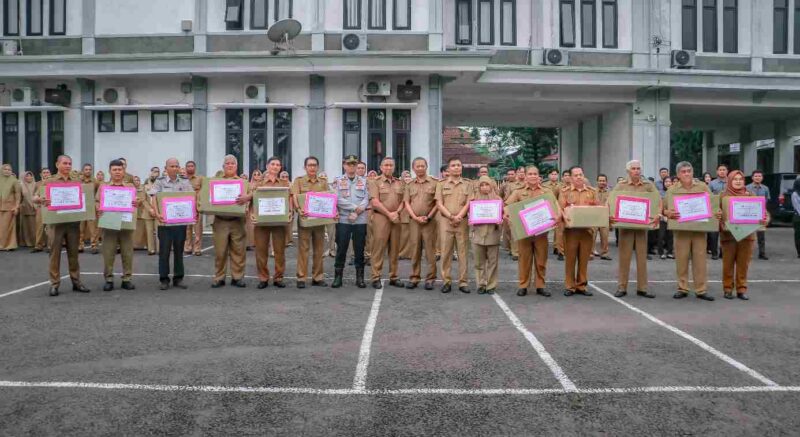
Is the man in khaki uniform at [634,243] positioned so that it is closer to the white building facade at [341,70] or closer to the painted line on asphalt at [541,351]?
the painted line on asphalt at [541,351]

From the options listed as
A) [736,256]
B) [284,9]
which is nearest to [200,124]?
[284,9]

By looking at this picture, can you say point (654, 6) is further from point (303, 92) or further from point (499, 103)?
point (303, 92)

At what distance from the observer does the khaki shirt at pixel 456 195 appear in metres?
9.91

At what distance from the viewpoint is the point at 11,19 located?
2023 cm

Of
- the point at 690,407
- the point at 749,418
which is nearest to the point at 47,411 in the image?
the point at 690,407

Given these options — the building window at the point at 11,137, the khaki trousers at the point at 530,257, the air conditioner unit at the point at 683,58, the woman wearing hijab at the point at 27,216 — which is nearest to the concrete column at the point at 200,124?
the woman wearing hijab at the point at 27,216

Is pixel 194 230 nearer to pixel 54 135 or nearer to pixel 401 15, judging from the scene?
pixel 54 135

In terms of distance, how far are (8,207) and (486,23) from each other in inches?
581

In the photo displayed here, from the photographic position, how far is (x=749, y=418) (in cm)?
452

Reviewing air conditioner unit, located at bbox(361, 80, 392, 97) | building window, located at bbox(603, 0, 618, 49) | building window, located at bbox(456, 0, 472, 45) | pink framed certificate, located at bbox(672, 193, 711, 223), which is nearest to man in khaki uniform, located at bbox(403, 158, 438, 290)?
pink framed certificate, located at bbox(672, 193, 711, 223)

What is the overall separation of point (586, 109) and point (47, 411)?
2170 centimetres

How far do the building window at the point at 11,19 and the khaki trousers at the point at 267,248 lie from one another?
1549cm

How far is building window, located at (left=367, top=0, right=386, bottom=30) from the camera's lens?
19.1m

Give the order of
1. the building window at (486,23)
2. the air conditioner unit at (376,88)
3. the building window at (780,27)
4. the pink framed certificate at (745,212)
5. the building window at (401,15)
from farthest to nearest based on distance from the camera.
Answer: the building window at (780,27)
the building window at (486,23)
the building window at (401,15)
the air conditioner unit at (376,88)
the pink framed certificate at (745,212)
